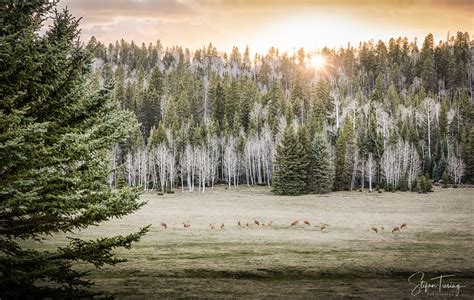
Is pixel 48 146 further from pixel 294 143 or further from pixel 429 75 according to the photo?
pixel 429 75

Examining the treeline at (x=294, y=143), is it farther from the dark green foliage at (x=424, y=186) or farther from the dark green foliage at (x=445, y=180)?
the dark green foliage at (x=424, y=186)

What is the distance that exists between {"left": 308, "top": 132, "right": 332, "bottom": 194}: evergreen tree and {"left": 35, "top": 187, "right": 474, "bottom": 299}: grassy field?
82.7ft

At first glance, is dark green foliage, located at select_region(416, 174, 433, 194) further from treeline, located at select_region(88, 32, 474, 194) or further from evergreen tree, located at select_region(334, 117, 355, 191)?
evergreen tree, located at select_region(334, 117, 355, 191)

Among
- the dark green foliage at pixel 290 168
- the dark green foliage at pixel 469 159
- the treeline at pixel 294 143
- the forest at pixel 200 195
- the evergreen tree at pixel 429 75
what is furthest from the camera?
the evergreen tree at pixel 429 75

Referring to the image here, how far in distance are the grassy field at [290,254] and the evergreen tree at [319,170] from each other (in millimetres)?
25220

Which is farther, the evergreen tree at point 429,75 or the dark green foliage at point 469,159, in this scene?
the evergreen tree at point 429,75

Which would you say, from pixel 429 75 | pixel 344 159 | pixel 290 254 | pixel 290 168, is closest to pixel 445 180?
pixel 344 159

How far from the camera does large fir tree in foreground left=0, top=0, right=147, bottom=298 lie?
10500mm

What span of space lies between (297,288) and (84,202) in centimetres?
1248

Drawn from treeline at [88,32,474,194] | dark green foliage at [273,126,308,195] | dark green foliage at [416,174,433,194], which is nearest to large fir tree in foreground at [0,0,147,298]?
treeline at [88,32,474,194]

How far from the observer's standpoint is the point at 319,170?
276 ft

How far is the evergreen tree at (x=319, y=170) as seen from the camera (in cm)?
8319

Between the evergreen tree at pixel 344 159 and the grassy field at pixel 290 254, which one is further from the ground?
the evergreen tree at pixel 344 159

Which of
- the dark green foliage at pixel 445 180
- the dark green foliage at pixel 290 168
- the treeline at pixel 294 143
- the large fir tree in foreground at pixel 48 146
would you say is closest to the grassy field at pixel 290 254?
the large fir tree in foreground at pixel 48 146
